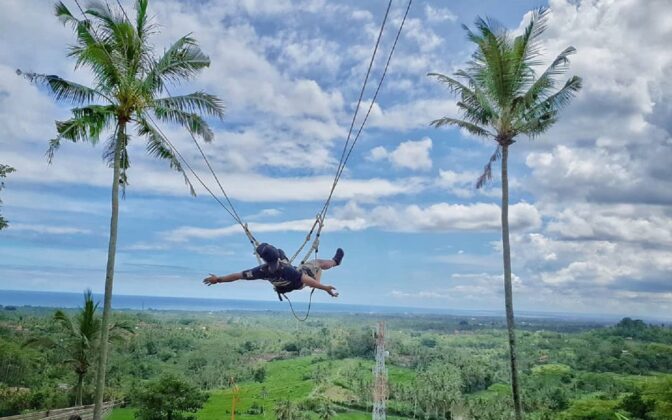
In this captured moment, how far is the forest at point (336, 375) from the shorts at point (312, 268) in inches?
583

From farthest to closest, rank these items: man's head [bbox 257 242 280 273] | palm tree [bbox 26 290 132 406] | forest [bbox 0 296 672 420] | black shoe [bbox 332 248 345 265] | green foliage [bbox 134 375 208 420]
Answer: forest [bbox 0 296 672 420]
green foliage [bbox 134 375 208 420]
palm tree [bbox 26 290 132 406]
black shoe [bbox 332 248 345 265]
man's head [bbox 257 242 280 273]

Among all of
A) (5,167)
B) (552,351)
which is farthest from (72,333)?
(552,351)

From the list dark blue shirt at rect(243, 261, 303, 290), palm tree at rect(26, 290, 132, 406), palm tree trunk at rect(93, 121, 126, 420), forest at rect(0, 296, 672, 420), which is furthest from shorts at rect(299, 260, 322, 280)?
forest at rect(0, 296, 672, 420)

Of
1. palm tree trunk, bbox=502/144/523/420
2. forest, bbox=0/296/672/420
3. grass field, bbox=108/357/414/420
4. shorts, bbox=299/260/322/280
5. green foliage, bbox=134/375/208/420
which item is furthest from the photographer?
grass field, bbox=108/357/414/420

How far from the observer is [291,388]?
2616 inches

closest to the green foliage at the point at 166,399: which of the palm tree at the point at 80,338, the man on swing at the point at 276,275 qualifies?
the palm tree at the point at 80,338

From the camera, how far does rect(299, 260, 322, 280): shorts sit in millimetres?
8234

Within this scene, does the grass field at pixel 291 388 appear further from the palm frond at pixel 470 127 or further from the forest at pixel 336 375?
the palm frond at pixel 470 127

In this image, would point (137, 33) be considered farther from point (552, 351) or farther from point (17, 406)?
point (552, 351)

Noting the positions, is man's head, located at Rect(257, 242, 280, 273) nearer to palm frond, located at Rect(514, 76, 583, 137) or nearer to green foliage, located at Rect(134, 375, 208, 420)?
palm frond, located at Rect(514, 76, 583, 137)

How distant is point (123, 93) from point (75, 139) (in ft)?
3.90

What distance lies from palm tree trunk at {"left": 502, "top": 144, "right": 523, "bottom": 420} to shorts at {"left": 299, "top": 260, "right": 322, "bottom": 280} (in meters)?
3.52

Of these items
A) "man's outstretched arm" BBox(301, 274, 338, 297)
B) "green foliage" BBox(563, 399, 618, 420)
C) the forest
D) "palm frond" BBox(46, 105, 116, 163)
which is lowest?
the forest

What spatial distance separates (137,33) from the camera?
9430 mm
